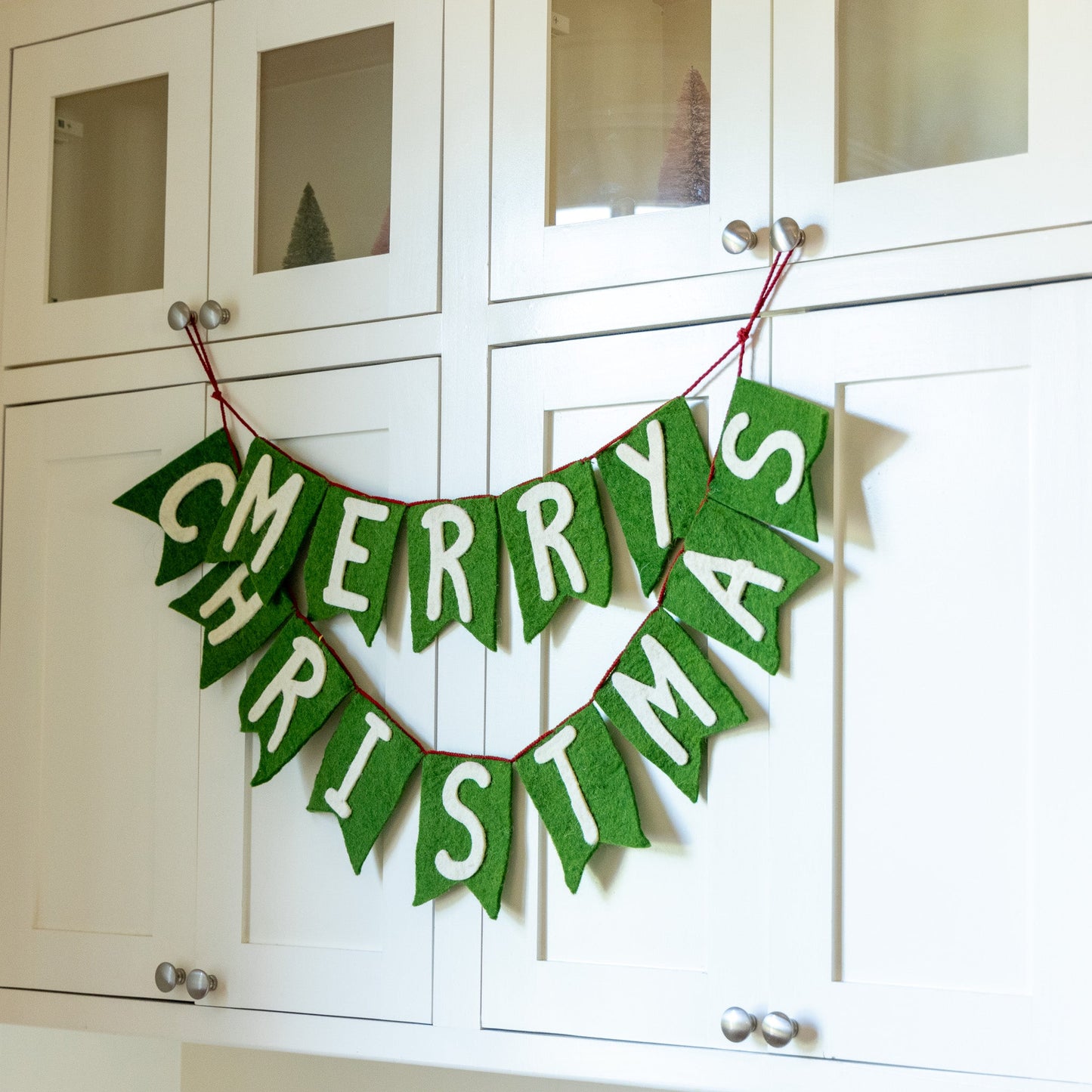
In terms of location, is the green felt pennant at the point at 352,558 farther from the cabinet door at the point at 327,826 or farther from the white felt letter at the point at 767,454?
the white felt letter at the point at 767,454

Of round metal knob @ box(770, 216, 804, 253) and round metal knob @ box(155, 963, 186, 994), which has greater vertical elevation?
round metal knob @ box(770, 216, 804, 253)

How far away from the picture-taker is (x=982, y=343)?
3.57ft

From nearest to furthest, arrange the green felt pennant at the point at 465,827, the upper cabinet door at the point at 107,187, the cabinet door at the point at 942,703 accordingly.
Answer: the cabinet door at the point at 942,703 < the green felt pennant at the point at 465,827 < the upper cabinet door at the point at 107,187

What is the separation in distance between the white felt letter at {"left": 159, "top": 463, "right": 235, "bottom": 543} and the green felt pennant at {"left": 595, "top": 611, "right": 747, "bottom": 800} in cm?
51

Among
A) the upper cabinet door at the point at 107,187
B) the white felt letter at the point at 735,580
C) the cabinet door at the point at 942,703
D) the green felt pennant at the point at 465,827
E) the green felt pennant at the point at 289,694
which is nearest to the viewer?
the cabinet door at the point at 942,703

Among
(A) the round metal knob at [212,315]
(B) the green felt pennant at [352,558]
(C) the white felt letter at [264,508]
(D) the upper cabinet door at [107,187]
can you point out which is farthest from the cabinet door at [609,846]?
(D) the upper cabinet door at [107,187]

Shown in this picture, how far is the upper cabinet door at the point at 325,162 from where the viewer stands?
135 centimetres

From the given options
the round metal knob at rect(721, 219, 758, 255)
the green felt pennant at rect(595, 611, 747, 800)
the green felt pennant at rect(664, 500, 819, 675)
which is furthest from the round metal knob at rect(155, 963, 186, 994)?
the round metal knob at rect(721, 219, 758, 255)

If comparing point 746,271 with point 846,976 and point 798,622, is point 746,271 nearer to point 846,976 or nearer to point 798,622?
point 798,622

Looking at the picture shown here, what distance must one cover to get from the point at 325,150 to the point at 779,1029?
100 centimetres

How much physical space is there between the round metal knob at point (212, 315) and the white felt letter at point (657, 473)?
0.52 meters

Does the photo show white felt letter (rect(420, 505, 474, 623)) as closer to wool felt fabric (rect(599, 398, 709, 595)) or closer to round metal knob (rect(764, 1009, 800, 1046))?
wool felt fabric (rect(599, 398, 709, 595))

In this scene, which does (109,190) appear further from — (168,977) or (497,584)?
(168,977)

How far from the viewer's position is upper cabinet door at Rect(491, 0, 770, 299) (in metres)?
1.19
